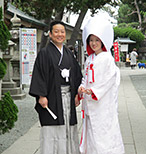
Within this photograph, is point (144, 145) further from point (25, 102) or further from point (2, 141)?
point (25, 102)

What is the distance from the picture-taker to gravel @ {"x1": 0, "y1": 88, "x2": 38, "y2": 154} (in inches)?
220

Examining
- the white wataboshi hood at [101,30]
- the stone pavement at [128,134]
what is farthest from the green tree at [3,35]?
the stone pavement at [128,134]

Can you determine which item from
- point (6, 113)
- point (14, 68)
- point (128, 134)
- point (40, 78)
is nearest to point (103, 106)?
point (40, 78)

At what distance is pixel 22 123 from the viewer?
23.2 feet

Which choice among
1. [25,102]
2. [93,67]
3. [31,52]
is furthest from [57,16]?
[93,67]

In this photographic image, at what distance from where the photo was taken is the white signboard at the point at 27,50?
10.6 metres

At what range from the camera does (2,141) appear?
5.59 m

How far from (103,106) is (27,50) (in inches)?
290

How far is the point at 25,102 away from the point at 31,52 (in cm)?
176

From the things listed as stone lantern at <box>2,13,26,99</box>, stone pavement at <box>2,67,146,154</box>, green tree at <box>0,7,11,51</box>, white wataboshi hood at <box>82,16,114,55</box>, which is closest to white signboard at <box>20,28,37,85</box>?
stone lantern at <box>2,13,26,99</box>

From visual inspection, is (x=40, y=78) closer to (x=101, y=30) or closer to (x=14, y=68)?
(x=101, y=30)

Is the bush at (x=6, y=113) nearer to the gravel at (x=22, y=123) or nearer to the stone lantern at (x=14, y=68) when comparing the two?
the gravel at (x=22, y=123)

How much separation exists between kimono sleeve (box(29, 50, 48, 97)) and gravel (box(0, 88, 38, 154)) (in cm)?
170

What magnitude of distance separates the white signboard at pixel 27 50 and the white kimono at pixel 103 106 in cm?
697
